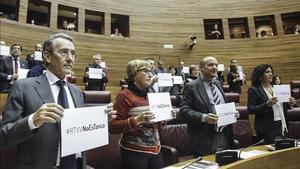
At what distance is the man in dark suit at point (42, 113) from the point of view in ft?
2.96

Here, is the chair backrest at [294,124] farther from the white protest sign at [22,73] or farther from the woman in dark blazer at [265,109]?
the white protest sign at [22,73]

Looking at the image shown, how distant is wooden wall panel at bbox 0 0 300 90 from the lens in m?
6.86

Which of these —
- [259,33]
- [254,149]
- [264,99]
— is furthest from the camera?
[259,33]

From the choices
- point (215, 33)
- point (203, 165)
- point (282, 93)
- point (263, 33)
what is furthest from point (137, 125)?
point (263, 33)

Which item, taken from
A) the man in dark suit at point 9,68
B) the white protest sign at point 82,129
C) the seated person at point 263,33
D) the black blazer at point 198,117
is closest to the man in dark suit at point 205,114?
the black blazer at point 198,117

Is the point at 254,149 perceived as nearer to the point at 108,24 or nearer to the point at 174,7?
the point at 108,24

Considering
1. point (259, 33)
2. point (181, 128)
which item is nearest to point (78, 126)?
point (181, 128)

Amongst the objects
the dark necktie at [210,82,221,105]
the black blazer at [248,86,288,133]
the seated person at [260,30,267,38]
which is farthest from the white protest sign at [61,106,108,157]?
the seated person at [260,30,267,38]

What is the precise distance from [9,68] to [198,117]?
3.14m

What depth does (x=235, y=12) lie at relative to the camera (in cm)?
783

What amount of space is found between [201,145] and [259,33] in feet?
24.6

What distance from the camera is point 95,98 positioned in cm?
323

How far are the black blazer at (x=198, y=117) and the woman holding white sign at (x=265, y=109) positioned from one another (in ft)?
1.32

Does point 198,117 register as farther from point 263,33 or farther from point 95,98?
point 263,33
